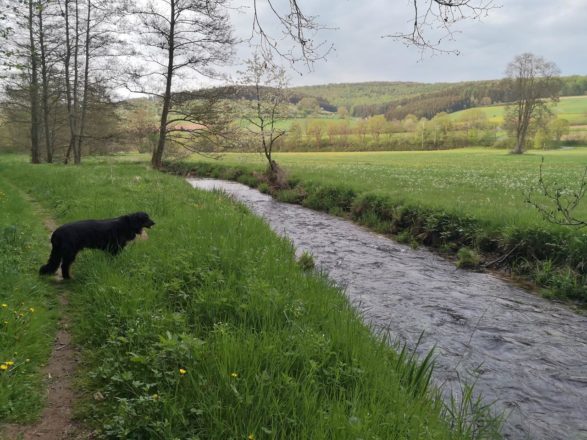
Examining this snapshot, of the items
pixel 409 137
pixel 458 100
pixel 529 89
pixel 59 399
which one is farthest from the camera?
pixel 458 100

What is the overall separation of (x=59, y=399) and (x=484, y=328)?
6125 millimetres

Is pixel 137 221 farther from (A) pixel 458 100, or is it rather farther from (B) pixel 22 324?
(A) pixel 458 100

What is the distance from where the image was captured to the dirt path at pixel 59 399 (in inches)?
120

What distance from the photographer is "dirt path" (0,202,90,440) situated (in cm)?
304

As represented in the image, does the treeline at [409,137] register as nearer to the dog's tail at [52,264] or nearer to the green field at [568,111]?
the green field at [568,111]

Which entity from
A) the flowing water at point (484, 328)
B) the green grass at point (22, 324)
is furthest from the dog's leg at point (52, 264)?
the flowing water at point (484, 328)

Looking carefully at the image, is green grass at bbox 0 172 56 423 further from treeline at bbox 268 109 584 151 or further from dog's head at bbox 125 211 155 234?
treeline at bbox 268 109 584 151

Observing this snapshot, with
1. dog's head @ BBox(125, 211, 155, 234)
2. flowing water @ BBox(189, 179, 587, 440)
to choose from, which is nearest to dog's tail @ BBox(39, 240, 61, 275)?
dog's head @ BBox(125, 211, 155, 234)

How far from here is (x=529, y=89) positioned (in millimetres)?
56562

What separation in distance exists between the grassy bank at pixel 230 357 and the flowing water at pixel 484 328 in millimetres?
933

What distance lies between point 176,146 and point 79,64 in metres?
9.20

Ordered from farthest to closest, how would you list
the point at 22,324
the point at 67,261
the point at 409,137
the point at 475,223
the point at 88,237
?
the point at 409,137, the point at 475,223, the point at 88,237, the point at 67,261, the point at 22,324

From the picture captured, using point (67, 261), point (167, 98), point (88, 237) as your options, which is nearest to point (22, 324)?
point (67, 261)

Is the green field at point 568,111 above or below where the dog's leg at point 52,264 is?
above
